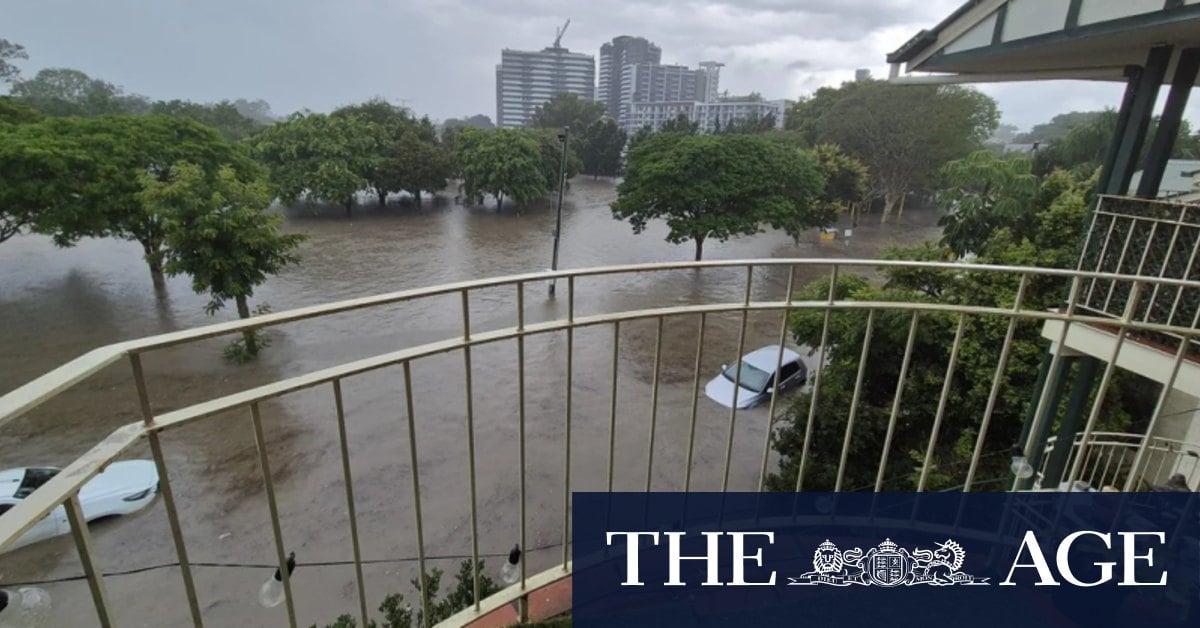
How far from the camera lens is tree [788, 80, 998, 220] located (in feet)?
73.3

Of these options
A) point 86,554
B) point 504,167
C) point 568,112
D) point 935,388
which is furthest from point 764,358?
point 568,112

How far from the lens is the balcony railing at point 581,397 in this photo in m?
1.07

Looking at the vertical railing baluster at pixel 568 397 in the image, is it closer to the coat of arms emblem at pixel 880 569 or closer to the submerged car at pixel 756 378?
the coat of arms emblem at pixel 880 569

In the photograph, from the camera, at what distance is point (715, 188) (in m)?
14.8

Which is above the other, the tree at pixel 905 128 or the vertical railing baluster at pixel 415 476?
the tree at pixel 905 128

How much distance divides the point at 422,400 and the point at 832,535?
23.0ft

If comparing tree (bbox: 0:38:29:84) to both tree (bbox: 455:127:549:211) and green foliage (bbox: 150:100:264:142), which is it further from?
tree (bbox: 455:127:549:211)

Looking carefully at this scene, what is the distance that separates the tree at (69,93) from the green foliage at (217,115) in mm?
2497

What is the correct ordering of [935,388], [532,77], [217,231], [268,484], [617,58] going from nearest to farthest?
[268,484] → [935,388] → [217,231] → [532,77] → [617,58]

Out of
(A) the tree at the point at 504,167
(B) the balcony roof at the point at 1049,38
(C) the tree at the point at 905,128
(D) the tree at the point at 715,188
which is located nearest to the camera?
(B) the balcony roof at the point at 1049,38

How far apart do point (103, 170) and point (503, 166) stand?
13516mm

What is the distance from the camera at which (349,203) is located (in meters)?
22.6

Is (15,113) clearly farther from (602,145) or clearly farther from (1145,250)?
(602,145)

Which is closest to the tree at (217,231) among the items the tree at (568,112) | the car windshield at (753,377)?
the car windshield at (753,377)
